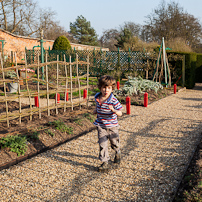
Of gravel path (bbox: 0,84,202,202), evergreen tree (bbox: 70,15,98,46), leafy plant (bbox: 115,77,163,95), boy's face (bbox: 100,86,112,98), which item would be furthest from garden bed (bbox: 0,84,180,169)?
evergreen tree (bbox: 70,15,98,46)

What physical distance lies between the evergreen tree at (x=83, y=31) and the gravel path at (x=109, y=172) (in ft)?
118

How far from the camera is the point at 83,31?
128 feet

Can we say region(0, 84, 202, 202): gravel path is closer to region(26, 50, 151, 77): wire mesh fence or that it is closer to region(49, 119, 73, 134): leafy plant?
region(49, 119, 73, 134): leafy plant

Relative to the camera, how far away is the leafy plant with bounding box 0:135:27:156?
3.60m

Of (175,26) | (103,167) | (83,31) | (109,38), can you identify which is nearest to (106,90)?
(103,167)

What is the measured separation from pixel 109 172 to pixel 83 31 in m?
38.2

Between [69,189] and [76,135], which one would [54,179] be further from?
[76,135]

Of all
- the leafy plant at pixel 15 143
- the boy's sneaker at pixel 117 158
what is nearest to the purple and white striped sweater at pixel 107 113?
the boy's sneaker at pixel 117 158

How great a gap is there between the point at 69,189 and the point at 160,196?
1037 mm

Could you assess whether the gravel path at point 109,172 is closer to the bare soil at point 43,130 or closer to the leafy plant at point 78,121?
the bare soil at point 43,130

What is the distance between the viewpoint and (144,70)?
1351cm

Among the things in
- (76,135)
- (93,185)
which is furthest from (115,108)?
(76,135)

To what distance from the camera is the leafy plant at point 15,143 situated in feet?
11.8

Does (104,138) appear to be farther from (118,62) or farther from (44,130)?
(118,62)
